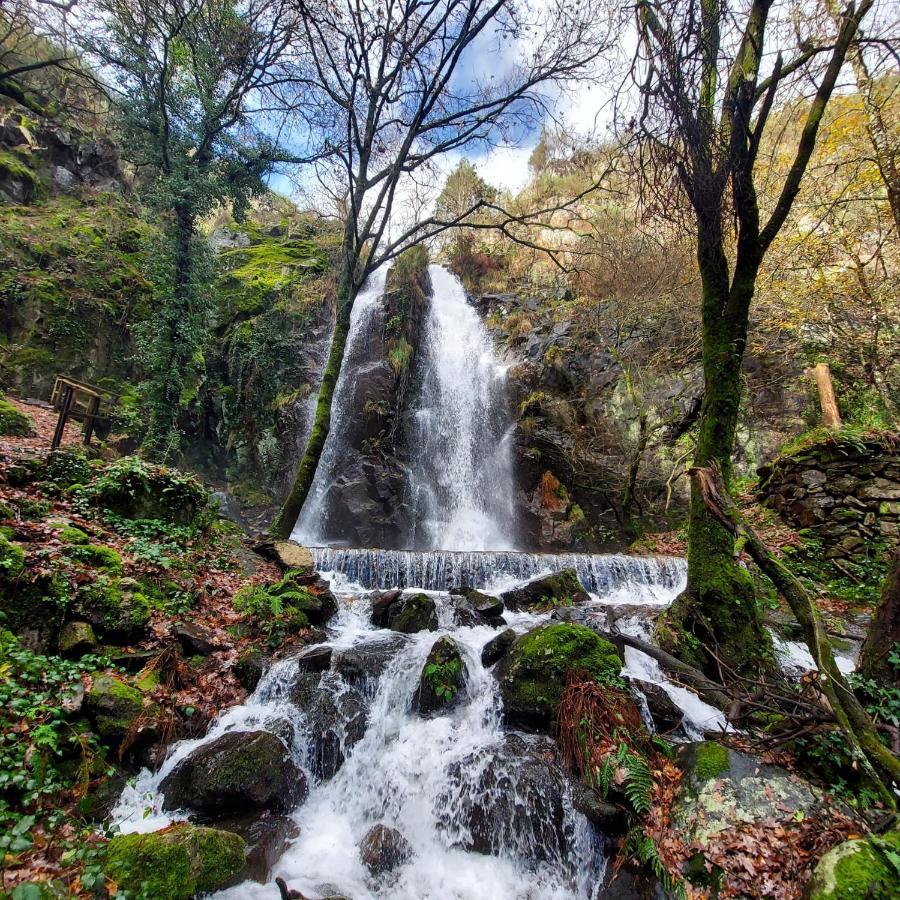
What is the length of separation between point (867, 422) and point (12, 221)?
74.6 feet

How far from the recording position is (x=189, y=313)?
439 inches

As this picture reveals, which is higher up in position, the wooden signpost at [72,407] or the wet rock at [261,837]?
the wooden signpost at [72,407]

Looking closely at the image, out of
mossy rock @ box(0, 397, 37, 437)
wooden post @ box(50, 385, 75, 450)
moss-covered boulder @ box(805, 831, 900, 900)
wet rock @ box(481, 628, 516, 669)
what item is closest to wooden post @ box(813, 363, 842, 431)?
wet rock @ box(481, 628, 516, 669)

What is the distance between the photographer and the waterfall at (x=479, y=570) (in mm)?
8906

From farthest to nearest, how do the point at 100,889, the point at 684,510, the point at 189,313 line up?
the point at 684,510
the point at 189,313
the point at 100,889

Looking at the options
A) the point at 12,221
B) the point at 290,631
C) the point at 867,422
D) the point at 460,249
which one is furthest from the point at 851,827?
the point at 460,249

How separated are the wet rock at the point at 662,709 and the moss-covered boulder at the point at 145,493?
6473mm

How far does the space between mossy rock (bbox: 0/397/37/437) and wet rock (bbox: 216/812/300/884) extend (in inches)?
336

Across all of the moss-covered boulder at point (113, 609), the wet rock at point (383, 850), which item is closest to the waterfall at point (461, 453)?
the moss-covered boulder at point (113, 609)

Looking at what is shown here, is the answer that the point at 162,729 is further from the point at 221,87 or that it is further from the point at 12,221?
the point at 12,221

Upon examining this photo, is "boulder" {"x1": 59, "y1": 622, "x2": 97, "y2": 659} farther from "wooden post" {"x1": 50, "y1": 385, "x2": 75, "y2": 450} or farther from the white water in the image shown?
the white water

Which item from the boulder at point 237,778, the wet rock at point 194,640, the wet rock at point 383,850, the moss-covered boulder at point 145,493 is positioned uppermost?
the moss-covered boulder at point 145,493

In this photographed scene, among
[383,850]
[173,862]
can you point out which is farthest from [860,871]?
Result: [173,862]

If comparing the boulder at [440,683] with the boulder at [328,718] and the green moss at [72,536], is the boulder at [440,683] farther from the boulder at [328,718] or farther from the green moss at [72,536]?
the green moss at [72,536]
